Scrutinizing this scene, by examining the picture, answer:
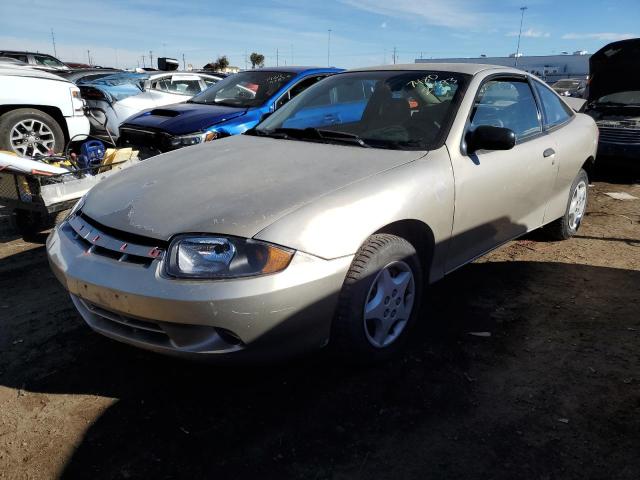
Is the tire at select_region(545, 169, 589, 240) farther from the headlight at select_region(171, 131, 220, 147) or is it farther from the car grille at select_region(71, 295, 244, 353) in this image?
the headlight at select_region(171, 131, 220, 147)

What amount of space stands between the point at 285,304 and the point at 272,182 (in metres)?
0.70

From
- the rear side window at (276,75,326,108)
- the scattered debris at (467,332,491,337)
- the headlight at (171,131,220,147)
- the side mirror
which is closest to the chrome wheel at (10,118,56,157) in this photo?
the headlight at (171,131,220,147)

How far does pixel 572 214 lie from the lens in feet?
15.1

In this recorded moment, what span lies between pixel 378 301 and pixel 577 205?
3.02m

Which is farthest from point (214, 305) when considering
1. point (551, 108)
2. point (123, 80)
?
point (123, 80)

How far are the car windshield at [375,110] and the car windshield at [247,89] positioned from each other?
260 cm

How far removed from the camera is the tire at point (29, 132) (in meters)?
5.96

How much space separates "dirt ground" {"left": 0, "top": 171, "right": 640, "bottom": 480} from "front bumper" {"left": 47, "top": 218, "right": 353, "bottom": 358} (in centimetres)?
35

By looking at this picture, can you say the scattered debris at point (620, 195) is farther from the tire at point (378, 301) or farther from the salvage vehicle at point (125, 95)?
the salvage vehicle at point (125, 95)

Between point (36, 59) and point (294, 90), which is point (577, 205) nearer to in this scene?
point (294, 90)

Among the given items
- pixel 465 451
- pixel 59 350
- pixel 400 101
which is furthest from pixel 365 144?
pixel 59 350

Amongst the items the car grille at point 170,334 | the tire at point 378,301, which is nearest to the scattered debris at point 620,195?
the tire at point 378,301

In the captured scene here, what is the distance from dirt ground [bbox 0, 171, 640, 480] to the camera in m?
2.04

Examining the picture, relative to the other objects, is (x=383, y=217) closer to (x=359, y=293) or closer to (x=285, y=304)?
(x=359, y=293)
